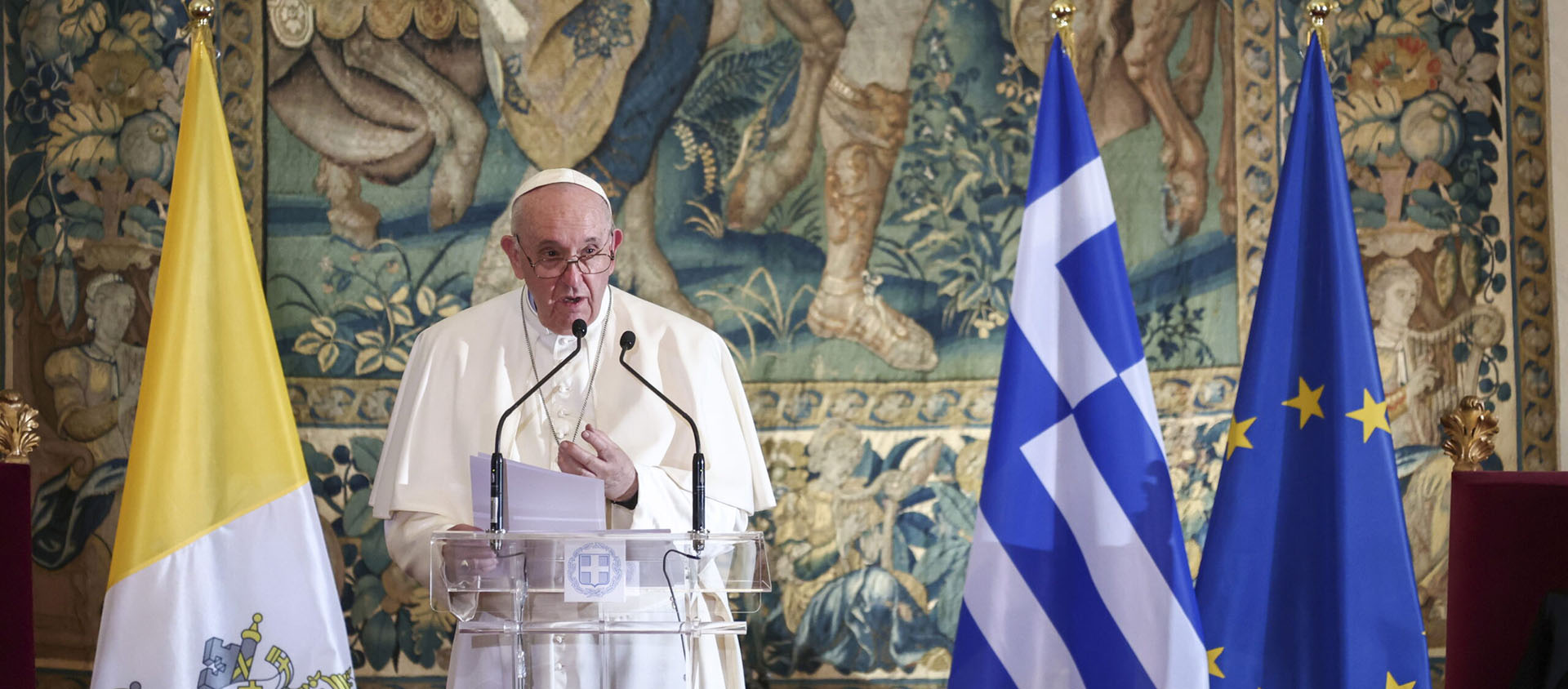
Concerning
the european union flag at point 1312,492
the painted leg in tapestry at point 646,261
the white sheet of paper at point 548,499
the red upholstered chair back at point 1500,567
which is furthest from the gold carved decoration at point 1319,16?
the white sheet of paper at point 548,499

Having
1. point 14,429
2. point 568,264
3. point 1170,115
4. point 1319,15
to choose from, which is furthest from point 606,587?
point 1170,115

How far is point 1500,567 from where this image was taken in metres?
2.88

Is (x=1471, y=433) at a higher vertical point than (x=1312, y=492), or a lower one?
higher

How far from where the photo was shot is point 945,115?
158 inches

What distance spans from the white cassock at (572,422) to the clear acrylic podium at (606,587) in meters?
0.34

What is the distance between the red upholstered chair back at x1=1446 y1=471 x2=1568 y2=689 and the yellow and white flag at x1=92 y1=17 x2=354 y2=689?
8.71 ft

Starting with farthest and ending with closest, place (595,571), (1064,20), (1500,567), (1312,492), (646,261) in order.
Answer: (646,261) < (1064,20) < (1312,492) < (1500,567) < (595,571)

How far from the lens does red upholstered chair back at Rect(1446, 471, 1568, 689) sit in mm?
2812

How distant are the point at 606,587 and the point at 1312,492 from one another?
180 cm

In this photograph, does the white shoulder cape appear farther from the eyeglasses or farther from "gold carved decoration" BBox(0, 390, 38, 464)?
"gold carved decoration" BBox(0, 390, 38, 464)

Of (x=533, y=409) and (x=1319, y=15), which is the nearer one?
(x=533, y=409)

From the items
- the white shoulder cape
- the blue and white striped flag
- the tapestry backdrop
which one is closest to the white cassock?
the white shoulder cape

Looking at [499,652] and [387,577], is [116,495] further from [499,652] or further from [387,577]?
[499,652]

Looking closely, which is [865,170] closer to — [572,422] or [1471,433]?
[572,422]
